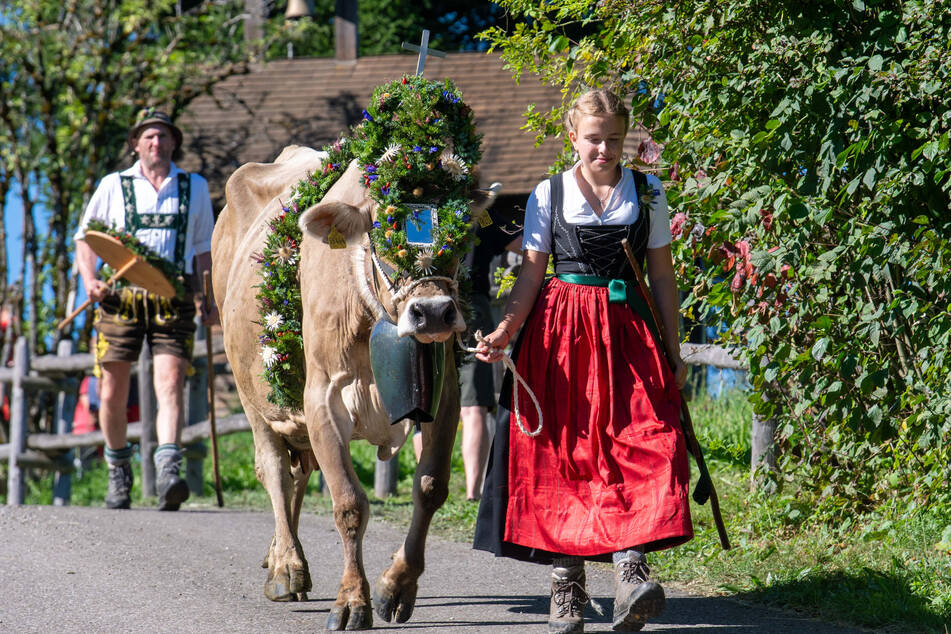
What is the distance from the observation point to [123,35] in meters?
15.0

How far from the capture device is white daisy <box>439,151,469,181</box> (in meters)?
4.49

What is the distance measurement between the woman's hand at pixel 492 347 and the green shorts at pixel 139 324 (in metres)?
4.31

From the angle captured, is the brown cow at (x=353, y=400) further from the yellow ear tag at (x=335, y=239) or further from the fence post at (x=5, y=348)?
the fence post at (x=5, y=348)

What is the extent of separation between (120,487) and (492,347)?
4.72 m

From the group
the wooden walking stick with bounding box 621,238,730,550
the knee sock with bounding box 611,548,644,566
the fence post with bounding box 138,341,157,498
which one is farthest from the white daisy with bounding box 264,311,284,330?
the fence post with bounding box 138,341,157,498

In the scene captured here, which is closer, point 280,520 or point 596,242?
point 596,242

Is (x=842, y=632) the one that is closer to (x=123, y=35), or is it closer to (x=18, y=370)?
(x=18, y=370)

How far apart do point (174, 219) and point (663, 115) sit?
3.87m

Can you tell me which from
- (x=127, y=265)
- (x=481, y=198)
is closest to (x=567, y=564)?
(x=481, y=198)

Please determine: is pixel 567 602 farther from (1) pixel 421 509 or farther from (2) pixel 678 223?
(2) pixel 678 223

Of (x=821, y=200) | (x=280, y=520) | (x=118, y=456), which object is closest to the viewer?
(x=821, y=200)

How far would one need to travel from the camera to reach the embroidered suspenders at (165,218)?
322 inches

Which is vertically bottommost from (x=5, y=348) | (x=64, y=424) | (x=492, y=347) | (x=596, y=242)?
(x=64, y=424)

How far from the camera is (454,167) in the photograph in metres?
4.49
